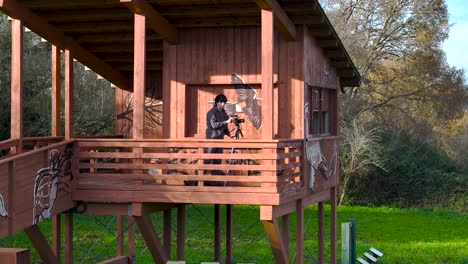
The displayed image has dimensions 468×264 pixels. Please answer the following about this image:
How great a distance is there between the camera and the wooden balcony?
14.5 metres

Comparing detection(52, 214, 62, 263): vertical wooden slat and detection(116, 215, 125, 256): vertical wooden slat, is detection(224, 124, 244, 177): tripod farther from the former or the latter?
detection(52, 214, 62, 263): vertical wooden slat

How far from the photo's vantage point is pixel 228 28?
1772 centimetres

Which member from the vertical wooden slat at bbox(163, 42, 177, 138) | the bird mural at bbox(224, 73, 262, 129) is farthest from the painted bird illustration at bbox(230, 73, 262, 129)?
the vertical wooden slat at bbox(163, 42, 177, 138)

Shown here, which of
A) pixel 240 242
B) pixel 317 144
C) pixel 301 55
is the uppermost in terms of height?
pixel 301 55

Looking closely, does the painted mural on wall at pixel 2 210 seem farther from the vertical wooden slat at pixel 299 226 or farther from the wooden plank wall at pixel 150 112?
the wooden plank wall at pixel 150 112

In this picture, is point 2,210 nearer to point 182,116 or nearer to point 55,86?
point 55,86

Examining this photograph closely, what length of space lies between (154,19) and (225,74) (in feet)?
6.80

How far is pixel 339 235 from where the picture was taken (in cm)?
3400

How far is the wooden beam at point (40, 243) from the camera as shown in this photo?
16625mm

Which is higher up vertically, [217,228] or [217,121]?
[217,121]

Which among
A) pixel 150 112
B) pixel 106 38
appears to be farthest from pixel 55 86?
pixel 150 112

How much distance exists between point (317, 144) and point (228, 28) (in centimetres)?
290

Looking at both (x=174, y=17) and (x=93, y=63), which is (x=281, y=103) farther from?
(x=93, y=63)

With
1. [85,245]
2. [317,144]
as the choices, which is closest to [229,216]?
[317,144]
